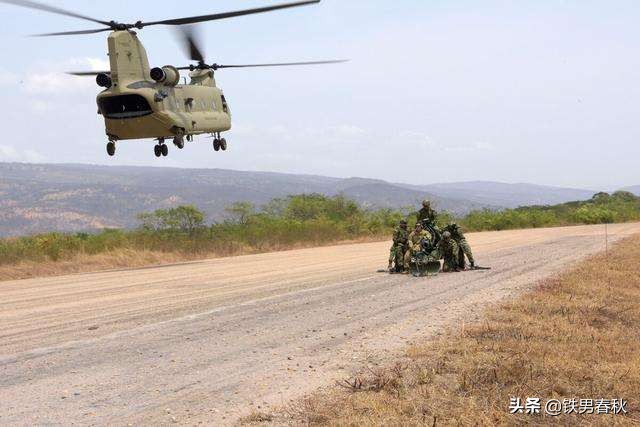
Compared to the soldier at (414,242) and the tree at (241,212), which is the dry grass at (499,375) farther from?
the tree at (241,212)

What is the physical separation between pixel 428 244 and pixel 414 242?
359 millimetres

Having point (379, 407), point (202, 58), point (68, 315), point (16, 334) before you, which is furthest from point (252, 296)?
point (202, 58)

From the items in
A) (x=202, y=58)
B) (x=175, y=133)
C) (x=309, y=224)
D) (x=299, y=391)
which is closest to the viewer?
(x=299, y=391)

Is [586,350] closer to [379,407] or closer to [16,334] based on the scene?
[379,407]

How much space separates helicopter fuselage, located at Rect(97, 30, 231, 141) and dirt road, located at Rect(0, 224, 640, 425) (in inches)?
200

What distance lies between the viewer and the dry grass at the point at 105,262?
2093 cm

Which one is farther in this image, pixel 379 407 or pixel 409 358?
pixel 409 358

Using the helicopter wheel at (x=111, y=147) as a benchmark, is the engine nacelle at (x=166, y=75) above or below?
above

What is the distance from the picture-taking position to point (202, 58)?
24859 mm

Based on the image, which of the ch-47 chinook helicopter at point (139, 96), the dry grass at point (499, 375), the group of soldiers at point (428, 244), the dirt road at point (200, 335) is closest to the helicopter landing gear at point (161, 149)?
the ch-47 chinook helicopter at point (139, 96)

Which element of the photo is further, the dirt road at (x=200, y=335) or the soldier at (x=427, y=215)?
the soldier at (x=427, y=215)

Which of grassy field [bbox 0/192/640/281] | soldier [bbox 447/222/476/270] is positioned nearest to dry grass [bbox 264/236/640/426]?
soldier [bbox 447/222/476/270]

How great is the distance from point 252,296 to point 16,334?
4837 mm

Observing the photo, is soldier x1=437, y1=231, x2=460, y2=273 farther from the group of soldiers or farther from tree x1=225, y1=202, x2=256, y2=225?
tree x1=225, y1=202, x2=256, y2=225
